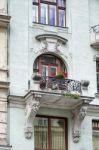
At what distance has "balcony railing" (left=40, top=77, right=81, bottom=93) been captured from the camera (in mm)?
30062

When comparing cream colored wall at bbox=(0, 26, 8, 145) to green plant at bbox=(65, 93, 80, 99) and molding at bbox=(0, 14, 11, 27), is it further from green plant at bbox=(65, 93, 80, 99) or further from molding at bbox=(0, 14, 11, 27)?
green plant at bbox=(65, 93, 80, 99)

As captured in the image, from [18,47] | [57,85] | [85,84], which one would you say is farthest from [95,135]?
[18,47]

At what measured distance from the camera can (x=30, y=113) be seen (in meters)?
29.7

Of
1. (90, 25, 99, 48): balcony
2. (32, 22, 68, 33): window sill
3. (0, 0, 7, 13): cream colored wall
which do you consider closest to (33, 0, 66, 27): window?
(32, 22, 68, 33): window sill

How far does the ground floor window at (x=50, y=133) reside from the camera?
30781 mm

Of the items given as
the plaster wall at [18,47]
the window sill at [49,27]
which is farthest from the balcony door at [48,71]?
the window sill at [49,27]

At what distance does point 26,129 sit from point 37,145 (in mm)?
1268

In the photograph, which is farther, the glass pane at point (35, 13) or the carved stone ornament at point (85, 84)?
the glass pane at point (35, 13)

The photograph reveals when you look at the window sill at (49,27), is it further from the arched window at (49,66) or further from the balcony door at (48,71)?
the balcony door at (48,71)

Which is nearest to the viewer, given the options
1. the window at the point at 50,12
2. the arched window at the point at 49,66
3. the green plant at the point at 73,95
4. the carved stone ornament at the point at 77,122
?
the green plant at the point at 73,95

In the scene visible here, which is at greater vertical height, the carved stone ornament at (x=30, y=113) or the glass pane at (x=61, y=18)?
the glass pane at (x=61, y=18)

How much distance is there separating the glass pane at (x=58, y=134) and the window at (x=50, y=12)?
5720 mm

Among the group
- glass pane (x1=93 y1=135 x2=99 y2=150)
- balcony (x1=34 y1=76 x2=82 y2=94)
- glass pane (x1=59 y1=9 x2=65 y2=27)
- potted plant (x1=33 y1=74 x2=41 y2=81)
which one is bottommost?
glass pane (x1=93 y1=135 x2=99 y2=150)

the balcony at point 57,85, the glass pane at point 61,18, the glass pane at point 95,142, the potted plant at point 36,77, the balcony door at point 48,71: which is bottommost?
the glass pane at point 95,142
